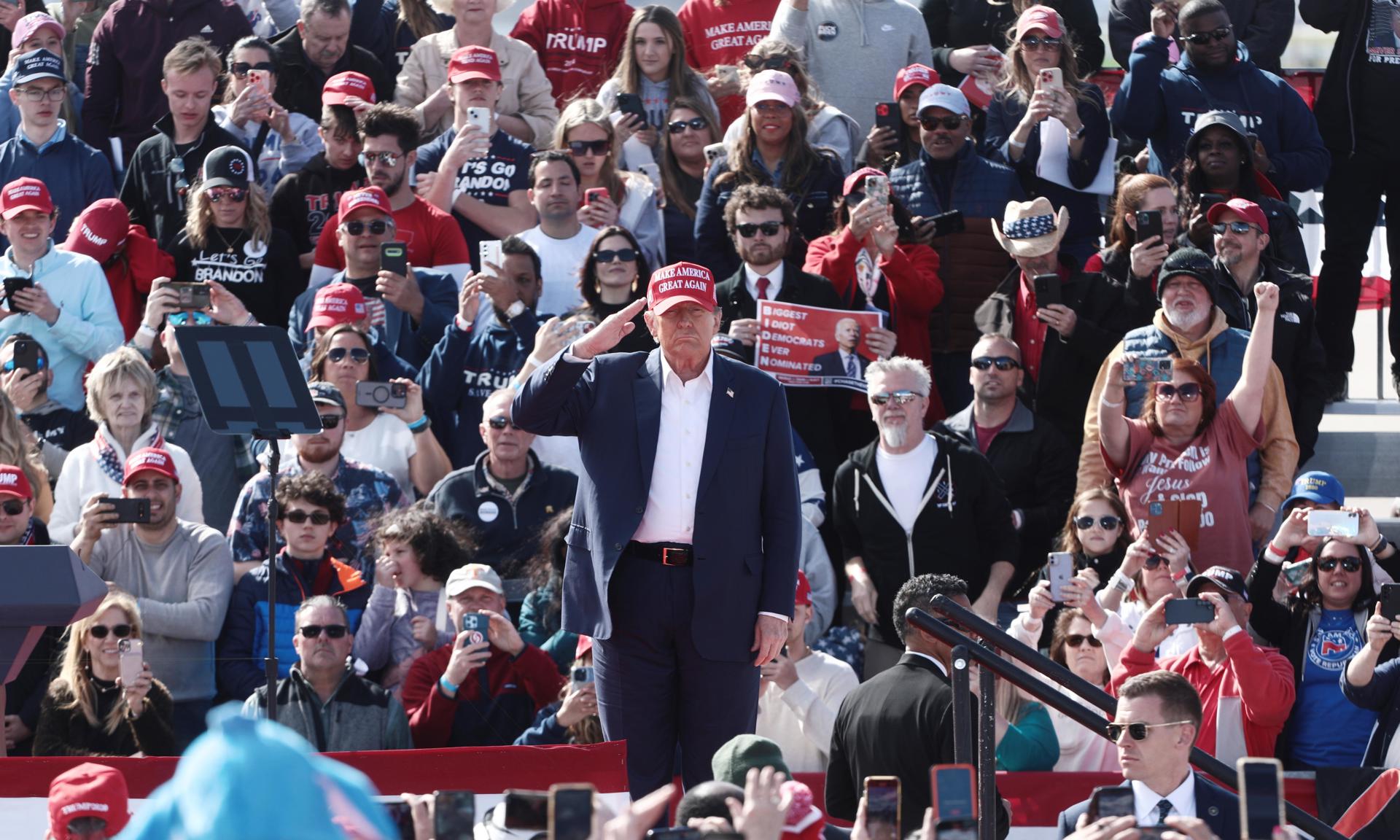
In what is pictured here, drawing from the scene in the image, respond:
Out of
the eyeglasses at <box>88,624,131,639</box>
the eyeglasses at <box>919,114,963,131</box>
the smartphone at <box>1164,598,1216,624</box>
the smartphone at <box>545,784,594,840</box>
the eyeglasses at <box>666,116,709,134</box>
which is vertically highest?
the eyeglasses at <box>666,116,709,134</box>

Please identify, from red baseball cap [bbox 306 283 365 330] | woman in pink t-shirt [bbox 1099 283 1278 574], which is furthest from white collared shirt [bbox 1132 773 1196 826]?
red baseball cap [bbox 306 283 365 330]

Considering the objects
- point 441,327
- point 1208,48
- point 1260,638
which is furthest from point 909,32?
point 1260,638

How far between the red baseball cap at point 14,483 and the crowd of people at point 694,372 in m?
0.12

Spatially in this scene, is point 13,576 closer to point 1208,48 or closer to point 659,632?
point 659,632

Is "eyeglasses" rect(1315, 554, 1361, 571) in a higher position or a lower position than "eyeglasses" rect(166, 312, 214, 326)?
lower

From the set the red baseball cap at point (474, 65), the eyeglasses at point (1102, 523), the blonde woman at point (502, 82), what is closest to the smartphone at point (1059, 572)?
the eyeglasses at point (1102, 523)

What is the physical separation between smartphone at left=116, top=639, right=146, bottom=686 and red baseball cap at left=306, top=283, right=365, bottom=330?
2.35 metres

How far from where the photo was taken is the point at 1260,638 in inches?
322

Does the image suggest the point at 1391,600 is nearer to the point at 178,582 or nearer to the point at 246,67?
the point at 178,582

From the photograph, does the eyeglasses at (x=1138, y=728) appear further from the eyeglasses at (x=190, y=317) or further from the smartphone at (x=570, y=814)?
the eyeglasses at (x=190, y=317)

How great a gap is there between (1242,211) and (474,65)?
396cm

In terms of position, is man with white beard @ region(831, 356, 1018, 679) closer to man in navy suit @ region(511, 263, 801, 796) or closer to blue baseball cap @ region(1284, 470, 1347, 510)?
blue baseball cap @ region(1284, 470, 1347, 510)

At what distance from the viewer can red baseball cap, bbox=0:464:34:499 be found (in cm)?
831

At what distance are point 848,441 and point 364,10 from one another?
4462 millimetres
